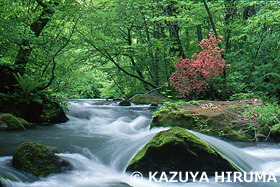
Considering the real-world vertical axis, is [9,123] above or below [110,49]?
below

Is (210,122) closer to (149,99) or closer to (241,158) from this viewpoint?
(241,158)

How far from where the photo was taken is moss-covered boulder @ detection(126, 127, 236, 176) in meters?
3.26

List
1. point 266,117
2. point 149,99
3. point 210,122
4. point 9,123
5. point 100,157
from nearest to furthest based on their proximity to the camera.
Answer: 1. point 100,157
2. point 266,117
3. point 210,122
4. point 9,123
5. point 149,99

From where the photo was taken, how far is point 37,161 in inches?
125

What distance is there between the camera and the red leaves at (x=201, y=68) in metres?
7.67

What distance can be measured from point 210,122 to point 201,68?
3126mm

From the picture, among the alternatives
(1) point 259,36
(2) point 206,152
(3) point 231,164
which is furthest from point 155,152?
(1) point 259,36

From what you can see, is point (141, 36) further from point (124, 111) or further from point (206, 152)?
point (206, 152)

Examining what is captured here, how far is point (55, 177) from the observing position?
3.09m

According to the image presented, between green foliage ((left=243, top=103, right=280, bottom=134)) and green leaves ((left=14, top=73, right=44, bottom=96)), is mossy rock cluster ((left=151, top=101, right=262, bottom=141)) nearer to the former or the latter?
green foliage ((left=243, top=103, right=280, bottom=134))

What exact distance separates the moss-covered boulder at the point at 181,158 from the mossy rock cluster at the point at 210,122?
1777 millimetres

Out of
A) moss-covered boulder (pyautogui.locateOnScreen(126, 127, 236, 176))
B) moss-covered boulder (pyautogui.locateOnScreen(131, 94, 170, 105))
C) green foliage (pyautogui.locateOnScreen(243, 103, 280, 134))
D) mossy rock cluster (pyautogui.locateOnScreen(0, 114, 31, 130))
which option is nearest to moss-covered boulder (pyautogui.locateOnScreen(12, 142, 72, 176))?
moss-covered boulder (pyautogui.locateOnScreen(126, 127, 236, 176))

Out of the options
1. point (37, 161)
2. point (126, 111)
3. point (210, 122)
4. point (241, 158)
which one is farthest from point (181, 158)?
point (126, 111)

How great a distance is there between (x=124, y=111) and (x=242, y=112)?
14.0 feet
